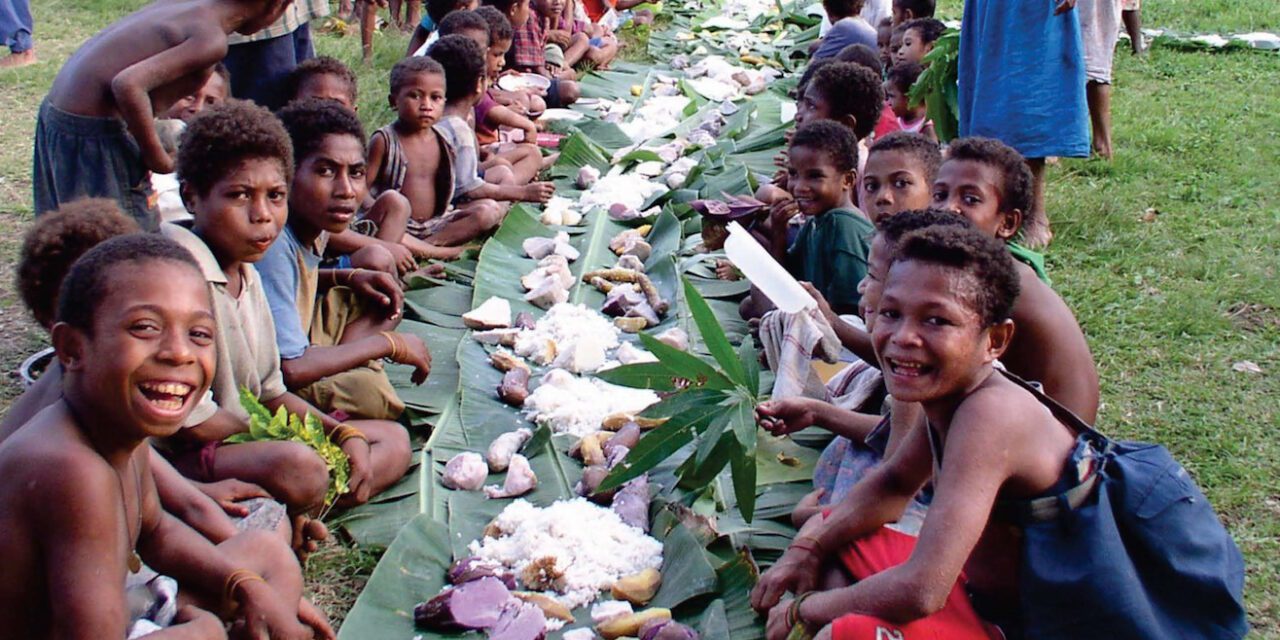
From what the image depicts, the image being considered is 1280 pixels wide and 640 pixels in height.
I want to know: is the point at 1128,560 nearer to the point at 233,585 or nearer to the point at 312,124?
the point at 233,585

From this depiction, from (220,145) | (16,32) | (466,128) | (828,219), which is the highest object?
(220,145)

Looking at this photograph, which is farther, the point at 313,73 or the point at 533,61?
the point at 533,61

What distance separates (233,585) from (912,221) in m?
1.60

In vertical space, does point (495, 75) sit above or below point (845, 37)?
below

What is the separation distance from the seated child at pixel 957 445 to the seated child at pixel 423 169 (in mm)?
2693

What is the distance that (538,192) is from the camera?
503 centimetres

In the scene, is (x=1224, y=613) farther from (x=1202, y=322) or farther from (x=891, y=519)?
(x=1202, y=322)

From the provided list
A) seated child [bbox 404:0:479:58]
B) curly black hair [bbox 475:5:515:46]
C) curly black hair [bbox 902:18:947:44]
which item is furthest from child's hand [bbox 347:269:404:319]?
curly black hair [bbox 902:18:947:44]

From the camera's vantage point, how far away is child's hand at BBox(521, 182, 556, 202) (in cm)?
500

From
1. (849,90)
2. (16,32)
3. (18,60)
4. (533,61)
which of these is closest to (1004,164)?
(849,90)

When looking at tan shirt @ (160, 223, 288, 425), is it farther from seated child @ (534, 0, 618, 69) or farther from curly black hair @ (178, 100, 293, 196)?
seated child @ (534, 0, 618, 69)

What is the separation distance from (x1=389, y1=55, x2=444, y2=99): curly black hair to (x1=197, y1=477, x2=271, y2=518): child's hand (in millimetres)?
2333

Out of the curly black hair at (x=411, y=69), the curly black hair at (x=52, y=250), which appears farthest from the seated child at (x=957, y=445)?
the curly black hair at (x=411, y=69)

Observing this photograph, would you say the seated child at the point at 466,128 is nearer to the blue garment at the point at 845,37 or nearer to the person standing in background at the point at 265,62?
the person standing in background at the point at 265,62
